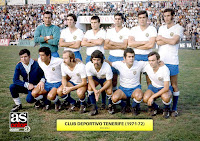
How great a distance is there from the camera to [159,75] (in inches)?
177

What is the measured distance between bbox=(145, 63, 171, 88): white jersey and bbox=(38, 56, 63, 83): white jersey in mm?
1971

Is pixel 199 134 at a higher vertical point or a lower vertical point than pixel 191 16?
lower

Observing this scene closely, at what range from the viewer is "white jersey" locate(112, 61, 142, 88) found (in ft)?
15.4

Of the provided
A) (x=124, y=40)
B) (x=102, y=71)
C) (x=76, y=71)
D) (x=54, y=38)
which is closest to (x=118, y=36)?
(x=124, y=40)

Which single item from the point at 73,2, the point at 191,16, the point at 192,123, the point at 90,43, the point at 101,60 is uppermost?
the point at 73,2

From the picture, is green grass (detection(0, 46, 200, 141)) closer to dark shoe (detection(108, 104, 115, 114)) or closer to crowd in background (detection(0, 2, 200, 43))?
dark shoe (detection(108, 104, 115, 114))

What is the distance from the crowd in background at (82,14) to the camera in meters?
24.4

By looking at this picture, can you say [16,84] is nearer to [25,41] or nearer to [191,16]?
[25,41]

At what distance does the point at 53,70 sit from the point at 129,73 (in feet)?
5.63

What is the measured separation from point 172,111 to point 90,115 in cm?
176

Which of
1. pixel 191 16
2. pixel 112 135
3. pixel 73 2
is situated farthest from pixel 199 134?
pixel 73 2

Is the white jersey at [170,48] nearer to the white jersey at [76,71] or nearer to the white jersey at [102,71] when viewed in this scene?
the white jersey at [102,71]

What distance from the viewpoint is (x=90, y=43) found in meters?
5.20

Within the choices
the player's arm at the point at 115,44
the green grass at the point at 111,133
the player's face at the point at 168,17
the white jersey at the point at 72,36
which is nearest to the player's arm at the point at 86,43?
the white jersey at the point at 72,36
